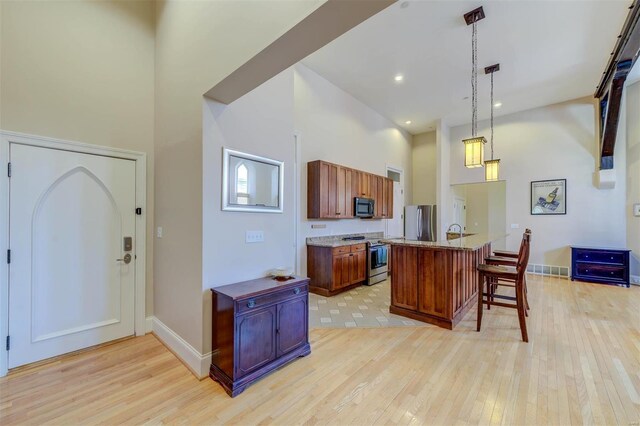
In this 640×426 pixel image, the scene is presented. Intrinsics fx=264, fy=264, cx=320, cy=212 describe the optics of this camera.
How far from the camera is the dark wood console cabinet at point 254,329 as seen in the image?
2012 millimetres

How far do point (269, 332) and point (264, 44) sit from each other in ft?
6.95

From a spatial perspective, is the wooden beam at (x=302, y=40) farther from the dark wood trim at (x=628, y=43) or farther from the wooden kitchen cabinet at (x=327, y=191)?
the dark wood trim at (x=628, y=43)

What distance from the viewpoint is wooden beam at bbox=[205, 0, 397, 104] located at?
48.1 inches

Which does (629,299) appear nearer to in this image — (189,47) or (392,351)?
(392,351)

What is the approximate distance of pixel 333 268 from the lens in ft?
14.2

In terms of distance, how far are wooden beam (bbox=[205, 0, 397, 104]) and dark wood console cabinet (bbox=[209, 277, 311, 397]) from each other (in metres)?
1.63

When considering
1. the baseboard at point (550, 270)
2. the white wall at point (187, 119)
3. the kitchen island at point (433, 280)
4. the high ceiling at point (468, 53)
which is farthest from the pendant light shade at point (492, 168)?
the white wall at point (187, 119)

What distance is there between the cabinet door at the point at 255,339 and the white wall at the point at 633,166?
7067 millimetres

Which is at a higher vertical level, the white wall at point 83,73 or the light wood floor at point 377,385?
the white wall at point 83,73

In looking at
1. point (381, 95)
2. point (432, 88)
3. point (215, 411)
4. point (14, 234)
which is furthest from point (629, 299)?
point (14, 234)

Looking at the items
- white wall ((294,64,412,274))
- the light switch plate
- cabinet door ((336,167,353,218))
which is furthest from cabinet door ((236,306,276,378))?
cabinet door ((336,167,353,218))

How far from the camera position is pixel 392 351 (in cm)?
262

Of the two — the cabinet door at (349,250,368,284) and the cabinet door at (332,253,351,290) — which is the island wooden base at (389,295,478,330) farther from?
the cabinet door at (349,250,368,284)

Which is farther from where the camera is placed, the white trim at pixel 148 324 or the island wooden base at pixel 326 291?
the island wooden base at pixel 326 291
